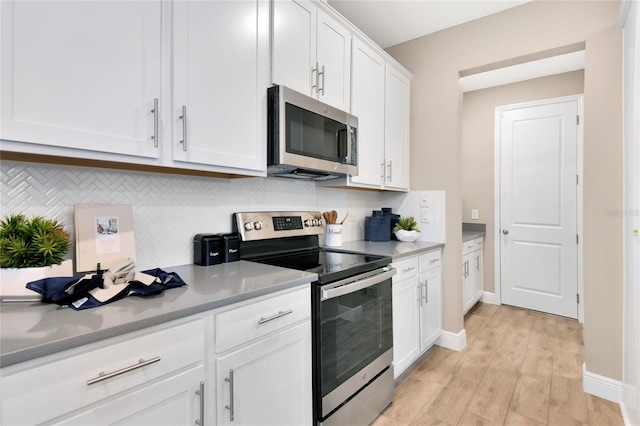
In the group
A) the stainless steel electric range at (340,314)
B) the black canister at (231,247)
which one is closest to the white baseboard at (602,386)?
the stainless steel electric range at (340,314)

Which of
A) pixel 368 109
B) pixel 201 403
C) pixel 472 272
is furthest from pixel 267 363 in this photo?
pixel 472 272

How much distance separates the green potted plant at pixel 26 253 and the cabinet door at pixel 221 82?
1.64ft

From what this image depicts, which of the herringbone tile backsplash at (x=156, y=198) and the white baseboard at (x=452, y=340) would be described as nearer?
the herringbone tile backsplash at (x=156, y=198)

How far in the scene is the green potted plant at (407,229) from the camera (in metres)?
2.73

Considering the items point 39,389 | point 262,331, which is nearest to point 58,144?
point 39,389

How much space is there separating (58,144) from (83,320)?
1.80 feet

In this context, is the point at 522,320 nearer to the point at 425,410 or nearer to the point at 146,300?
the point at 425,410

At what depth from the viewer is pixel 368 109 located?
2.42 m

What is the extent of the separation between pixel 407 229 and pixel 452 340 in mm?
1020

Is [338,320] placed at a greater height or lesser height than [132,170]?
lesser

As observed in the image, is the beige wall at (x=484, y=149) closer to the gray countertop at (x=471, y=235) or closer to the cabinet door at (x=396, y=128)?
the gray countertop at (x=471, y=235)

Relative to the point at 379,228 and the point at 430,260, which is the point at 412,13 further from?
the point at 430,260

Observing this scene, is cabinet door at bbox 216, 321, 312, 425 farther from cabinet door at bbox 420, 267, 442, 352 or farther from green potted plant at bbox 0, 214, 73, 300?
cabinet door at bbox 420, 267, 442, 352

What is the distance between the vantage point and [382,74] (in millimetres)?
2564
